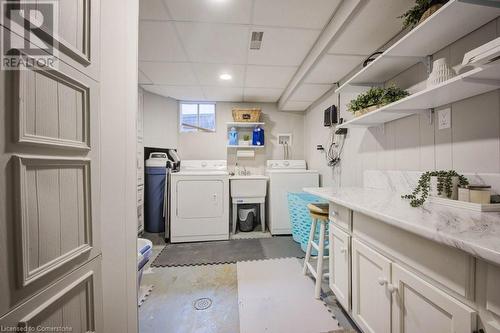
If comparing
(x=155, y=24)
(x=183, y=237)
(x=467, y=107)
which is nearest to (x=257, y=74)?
(x=155, y=24)

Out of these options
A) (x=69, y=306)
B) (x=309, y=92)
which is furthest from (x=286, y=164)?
(x=69, y=306)

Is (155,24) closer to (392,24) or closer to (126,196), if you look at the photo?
(126,196)

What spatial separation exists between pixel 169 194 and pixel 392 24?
3.06m

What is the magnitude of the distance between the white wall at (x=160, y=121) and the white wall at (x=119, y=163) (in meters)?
2.52

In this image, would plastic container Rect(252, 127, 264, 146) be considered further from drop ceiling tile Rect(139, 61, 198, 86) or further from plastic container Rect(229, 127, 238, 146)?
drop ceiling tile Rect(139, 61, 198, 86)

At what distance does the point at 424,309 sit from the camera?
77cm

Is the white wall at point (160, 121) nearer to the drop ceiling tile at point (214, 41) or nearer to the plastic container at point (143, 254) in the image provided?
the drop ceiling tile at point (214, 41)

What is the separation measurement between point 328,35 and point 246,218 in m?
2.56

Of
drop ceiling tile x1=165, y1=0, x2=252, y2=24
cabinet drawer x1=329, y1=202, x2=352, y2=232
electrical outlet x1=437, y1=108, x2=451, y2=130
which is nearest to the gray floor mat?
cabinet drawer x1=329, y1=202, x2=352, y2=232

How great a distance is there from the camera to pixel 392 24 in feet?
4.61

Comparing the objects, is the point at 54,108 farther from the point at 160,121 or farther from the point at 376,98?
the point at 160,121

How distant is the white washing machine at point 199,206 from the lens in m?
2.80

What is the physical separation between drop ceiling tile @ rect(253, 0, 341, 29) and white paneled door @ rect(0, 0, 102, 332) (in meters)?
1.13

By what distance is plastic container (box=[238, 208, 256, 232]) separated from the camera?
3166 millimetres
